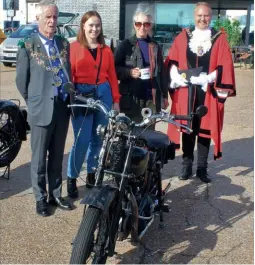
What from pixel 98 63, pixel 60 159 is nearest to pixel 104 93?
pixel 98 63

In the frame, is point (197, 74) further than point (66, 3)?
No

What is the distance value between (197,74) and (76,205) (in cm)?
186

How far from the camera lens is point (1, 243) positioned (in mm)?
3855

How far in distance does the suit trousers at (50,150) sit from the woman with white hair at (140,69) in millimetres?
816

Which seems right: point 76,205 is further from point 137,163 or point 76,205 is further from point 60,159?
point 137,163

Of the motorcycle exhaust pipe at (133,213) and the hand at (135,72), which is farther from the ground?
the hand at (135,72)

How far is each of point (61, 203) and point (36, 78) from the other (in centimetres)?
121

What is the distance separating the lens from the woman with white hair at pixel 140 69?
478 centimetres

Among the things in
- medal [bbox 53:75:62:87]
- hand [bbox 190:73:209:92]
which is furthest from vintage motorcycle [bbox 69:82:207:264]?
hand [bbox 190:73:209:92]

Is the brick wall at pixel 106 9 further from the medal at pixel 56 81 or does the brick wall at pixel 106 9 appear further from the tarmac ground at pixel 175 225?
the medal at pixel 56 81

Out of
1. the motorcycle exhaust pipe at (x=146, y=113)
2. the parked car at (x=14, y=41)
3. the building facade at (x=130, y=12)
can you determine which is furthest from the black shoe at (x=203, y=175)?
the building facade at (x=130, y=12)

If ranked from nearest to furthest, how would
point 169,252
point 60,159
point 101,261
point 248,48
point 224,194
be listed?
1. point 101,261
2. point 169,252
3. point 60,159
4. point 224,194
5. point 248,48

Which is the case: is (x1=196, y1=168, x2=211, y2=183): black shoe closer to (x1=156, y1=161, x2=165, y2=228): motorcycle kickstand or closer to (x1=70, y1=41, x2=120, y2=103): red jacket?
(x1=156, y1=161, x2=165, y2=228): motorcycle kickstand

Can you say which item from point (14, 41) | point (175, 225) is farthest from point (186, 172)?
point (14, 41)
